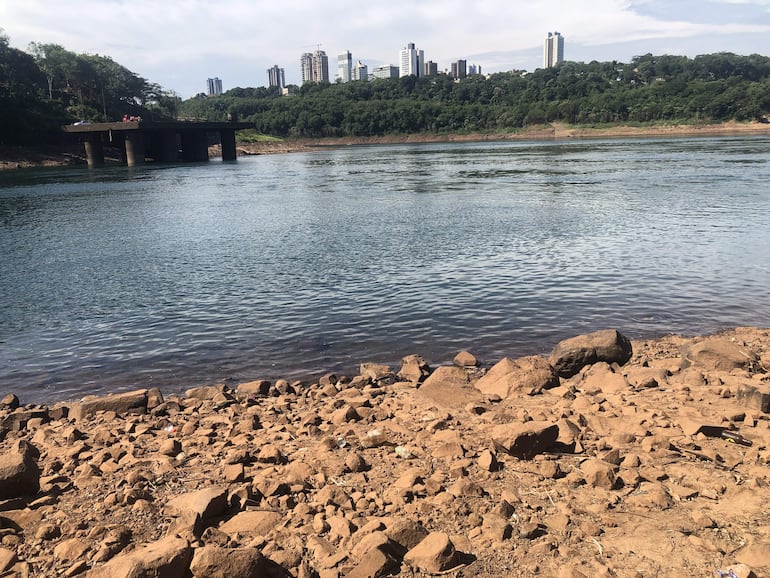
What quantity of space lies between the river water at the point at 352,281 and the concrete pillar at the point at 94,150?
70.2 metres

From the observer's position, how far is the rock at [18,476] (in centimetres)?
711

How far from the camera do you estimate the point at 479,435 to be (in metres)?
8.74

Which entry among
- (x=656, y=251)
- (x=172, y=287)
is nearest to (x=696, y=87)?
(x=656, y=251)

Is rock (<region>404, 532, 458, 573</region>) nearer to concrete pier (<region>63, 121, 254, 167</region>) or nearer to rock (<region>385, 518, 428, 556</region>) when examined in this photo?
rock (<region>385, 518, 428, 556</region>)

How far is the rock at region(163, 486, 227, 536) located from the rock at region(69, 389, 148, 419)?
4247 millimetres

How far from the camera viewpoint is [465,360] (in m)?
13.1

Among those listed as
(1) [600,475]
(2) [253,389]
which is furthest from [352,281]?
(1) [600,475]

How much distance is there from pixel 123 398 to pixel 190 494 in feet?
15.2

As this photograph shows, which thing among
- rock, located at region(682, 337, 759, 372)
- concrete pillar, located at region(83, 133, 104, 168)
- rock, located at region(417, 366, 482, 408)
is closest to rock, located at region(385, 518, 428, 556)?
rock, located at region(417, 366, 482, 408)

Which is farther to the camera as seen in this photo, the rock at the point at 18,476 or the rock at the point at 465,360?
the rock at the point at 465,360

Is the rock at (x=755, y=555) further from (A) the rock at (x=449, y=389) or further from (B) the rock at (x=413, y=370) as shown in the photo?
(B) the rock at (x=413, y=370)

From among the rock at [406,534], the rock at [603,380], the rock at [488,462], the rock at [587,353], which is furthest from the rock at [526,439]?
the rock at [587,353]

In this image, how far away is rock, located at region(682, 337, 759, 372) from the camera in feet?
36.7

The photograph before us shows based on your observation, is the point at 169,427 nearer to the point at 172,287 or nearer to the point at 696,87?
the point at 172,287
